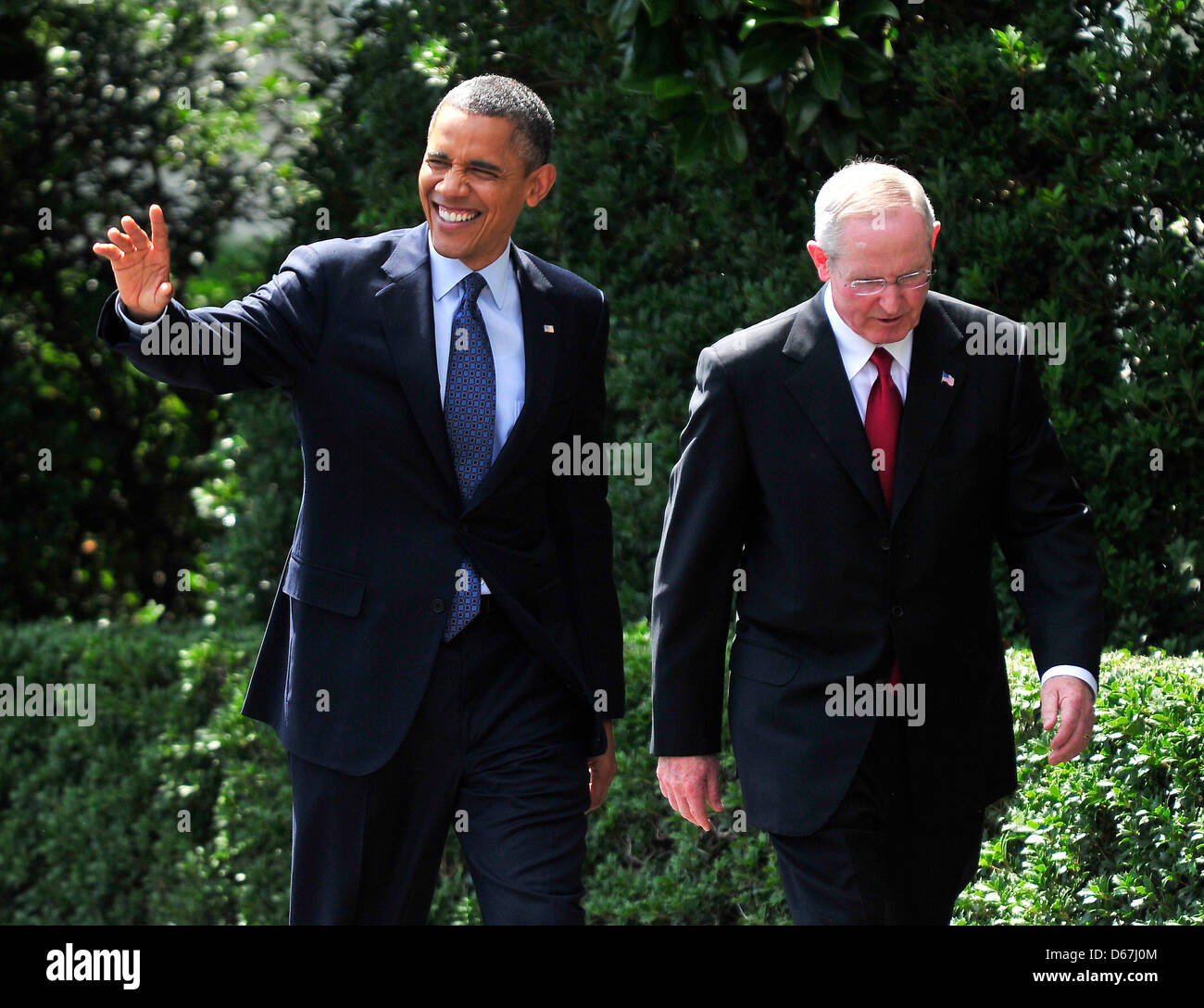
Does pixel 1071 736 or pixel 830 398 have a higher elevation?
pixel 830 398

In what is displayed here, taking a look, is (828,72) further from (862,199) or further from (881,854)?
(881,854)

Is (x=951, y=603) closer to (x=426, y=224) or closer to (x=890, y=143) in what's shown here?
(x=426, y=224)

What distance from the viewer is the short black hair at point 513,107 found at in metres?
3.74

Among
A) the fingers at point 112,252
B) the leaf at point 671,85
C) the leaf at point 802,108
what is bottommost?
the fingers at point 112,252

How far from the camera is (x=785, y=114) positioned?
18.7 ft

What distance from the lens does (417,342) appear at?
3.69 m

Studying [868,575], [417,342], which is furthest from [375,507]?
[868,575]

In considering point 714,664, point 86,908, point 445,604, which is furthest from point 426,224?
point 86,908

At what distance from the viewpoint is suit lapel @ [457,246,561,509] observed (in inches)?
145

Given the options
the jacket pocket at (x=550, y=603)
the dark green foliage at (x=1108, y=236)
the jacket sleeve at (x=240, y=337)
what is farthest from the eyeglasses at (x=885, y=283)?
the dark green foliage at (x=1108, y=236)

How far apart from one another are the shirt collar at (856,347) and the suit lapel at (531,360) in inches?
25.1

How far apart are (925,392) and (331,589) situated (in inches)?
53.2

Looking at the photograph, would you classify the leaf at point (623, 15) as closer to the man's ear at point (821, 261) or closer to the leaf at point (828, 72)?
the leaf at point (828, 72)

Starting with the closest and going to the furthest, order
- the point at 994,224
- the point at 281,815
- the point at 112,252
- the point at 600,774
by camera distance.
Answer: the point at 112,252
the point at 600,774
the point at 994,224
the point at 281,815
